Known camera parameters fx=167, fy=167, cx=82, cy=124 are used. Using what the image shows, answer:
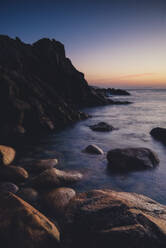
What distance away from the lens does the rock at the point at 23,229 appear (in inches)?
114

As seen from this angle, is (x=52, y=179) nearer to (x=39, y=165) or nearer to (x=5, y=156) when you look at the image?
(x=39, y=165)

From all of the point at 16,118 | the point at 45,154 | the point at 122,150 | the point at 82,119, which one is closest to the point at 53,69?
the point at 82,119

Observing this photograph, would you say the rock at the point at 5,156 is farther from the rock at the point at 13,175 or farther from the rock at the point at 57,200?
the rock at the point at 57,200

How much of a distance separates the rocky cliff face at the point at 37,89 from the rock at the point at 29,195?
8384 millimetres

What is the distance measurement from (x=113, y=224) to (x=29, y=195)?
3229mm

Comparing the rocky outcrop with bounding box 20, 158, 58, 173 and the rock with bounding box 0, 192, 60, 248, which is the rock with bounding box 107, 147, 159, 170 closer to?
the rocky outcrop with bounding box 20, 158, 58, 173

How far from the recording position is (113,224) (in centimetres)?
317

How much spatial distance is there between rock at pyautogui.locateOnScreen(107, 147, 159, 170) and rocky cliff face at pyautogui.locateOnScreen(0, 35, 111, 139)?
8800 mm

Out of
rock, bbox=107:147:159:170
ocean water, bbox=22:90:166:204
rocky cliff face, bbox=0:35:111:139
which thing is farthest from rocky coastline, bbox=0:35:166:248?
ocean water, bbox=22:90:166:204

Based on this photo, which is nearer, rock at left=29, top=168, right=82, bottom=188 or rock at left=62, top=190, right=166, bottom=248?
rock at left=62, top=190, right=166, bottom=248

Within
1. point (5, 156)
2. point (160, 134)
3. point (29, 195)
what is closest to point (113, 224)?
point (29, 195)

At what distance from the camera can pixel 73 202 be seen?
406 centimetres

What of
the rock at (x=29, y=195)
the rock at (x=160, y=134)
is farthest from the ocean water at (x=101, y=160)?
the rock at (x=29, y=195)

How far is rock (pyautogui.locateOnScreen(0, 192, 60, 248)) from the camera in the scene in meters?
2.91
